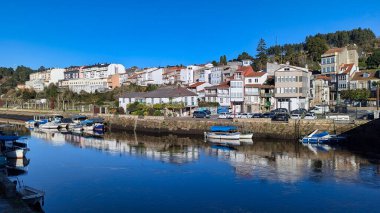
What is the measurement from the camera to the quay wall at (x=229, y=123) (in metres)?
42.0

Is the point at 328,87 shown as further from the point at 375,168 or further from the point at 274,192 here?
the point at 274,192

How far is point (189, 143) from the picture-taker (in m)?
42.6

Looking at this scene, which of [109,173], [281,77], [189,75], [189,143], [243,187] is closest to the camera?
[243,187]

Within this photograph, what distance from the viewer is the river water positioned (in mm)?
20062

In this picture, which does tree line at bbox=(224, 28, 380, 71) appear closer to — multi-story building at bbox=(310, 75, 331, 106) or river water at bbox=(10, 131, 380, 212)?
multi-story building at bbox=(310, 75, 331, 106)

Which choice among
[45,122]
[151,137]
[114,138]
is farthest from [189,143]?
[45,122]

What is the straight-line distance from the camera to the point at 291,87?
5822 centimetres

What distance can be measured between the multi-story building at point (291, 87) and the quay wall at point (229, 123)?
14.7m

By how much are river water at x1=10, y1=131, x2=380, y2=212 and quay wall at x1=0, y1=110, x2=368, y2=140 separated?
346cm

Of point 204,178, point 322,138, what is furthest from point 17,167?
point 322,138

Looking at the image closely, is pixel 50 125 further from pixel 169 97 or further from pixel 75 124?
pixel 169 97

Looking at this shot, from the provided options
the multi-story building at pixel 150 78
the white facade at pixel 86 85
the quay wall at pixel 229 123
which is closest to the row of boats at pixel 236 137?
the quay wall at pixel 229 123

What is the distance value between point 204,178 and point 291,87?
36354mm

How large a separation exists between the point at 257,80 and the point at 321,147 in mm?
26769
